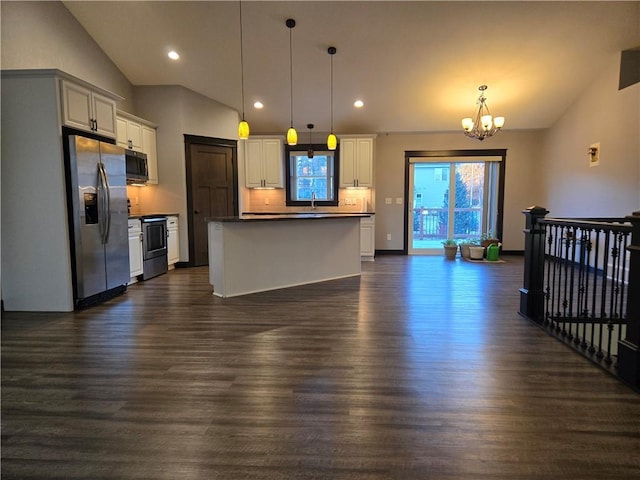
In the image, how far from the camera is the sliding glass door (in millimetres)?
7840

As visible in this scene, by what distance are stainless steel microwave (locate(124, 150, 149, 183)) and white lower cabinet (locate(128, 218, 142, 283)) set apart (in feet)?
2.76

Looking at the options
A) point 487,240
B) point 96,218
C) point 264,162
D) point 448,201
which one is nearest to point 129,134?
point 96,218

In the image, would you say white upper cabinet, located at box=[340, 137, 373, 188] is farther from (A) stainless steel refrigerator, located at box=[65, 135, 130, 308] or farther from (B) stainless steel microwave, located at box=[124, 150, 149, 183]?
(A) stainless steel refrigerator, located at box=[65, 135, 130, 308]

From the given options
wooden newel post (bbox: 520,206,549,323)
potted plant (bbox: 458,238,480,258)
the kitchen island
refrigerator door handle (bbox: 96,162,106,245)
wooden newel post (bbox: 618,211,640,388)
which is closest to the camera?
wooden newel post (bbox: 618,211,640,388)

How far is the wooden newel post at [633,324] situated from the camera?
2.18 meters

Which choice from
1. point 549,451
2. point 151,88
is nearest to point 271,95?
point 151,88

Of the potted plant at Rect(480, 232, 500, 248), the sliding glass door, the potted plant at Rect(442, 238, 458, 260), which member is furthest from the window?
the potted plant at Rect(480, 232, 500, 248)

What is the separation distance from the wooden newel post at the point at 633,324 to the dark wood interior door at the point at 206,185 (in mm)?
5533

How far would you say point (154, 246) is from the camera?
5.51 meters

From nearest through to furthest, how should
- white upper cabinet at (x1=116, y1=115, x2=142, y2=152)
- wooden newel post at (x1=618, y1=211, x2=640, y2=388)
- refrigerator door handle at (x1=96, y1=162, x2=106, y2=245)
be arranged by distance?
wooden newel post at (x1=618, y1=211, x2=640, y2=388), refrigerator door handle at (x1=96, y1=162, x2=106, y2=245), white upper cabinet at (x1=116, y1=115, x2=142, y2=152)

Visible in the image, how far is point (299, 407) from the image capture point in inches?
77.8

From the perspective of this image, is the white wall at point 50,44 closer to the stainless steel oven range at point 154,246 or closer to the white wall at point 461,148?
the stainless steel oven range at point 154,246

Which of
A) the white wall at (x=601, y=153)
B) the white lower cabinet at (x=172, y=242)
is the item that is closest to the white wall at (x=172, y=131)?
the white lower cabinet at (x=172, y=242)

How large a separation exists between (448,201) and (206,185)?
16.7 ft
